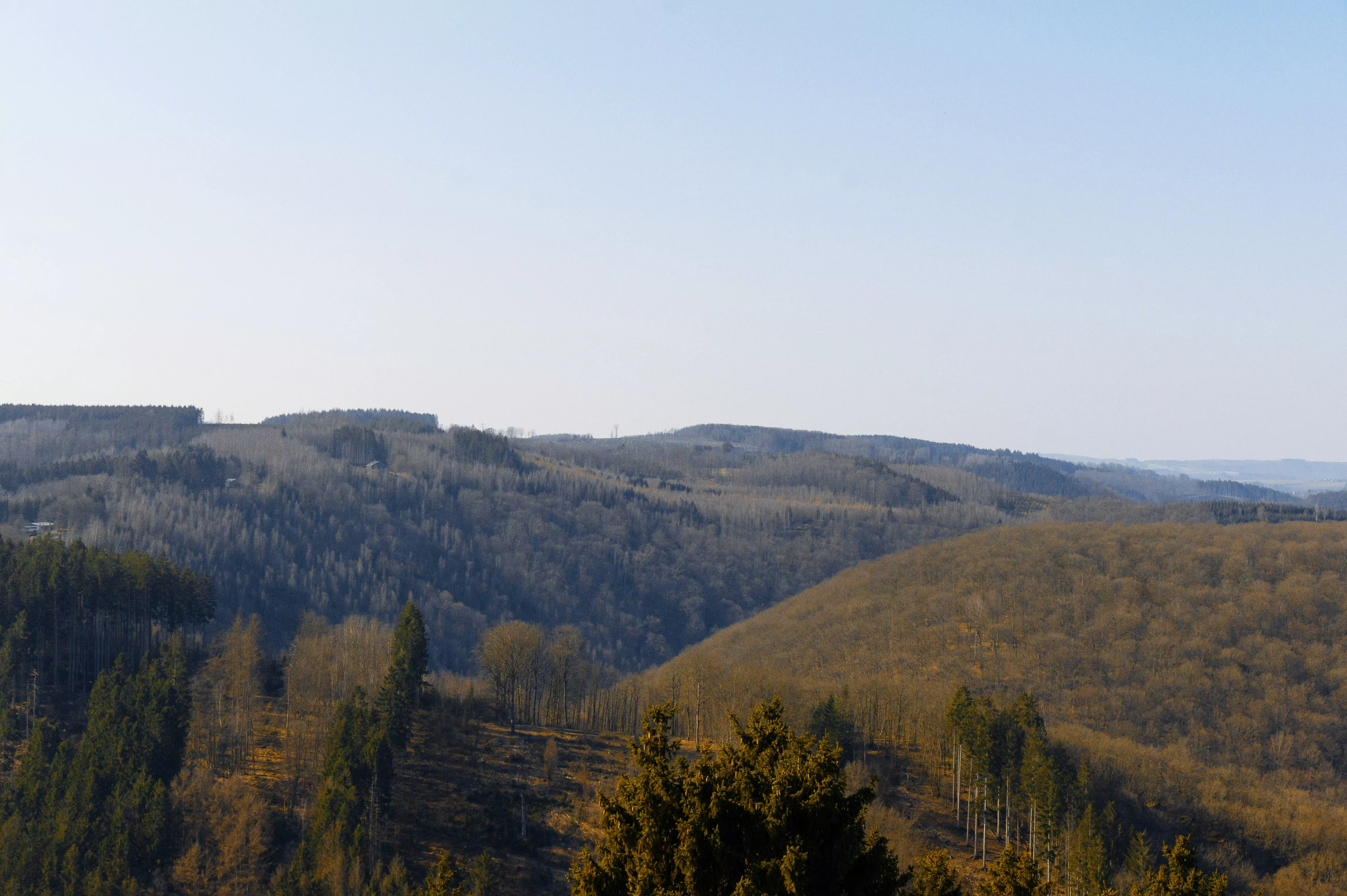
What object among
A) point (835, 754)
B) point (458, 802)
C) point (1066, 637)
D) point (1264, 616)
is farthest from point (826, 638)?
point (835, 754)

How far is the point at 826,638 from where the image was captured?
15375cm

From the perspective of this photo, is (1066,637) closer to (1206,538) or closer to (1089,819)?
(1206,538)

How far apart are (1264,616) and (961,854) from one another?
81.6m

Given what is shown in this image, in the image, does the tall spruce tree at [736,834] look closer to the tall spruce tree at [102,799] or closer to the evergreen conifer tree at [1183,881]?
the evergreen conifer tree at [1183,881]

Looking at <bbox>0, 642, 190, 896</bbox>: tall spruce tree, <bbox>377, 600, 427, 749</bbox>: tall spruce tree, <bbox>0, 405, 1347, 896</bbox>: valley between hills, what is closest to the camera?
<bbox>0, 642, 190, 896</bbox>: tall spruce tree

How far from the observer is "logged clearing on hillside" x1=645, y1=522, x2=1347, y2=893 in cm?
9119

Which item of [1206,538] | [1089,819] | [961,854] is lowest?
[961,854]

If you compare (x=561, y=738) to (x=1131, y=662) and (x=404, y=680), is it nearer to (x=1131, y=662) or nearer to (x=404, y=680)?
(x=404, y=680)

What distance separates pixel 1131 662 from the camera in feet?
427

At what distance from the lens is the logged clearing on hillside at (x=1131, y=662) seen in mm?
91188

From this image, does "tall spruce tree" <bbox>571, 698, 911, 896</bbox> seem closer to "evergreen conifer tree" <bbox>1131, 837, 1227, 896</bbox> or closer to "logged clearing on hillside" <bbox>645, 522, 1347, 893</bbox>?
"evergreen conifer tree" <bbox>1131, 837, 1227, 896</bbox>

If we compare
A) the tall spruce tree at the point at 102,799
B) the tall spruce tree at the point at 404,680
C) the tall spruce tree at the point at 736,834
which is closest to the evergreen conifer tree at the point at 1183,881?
the tall spruce tree at the point at 736,834

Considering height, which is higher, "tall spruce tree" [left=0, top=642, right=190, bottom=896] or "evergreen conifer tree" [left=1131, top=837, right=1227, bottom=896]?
"evergreen conifer tree" [left=1131, top=837, right=1227, bottom=896]

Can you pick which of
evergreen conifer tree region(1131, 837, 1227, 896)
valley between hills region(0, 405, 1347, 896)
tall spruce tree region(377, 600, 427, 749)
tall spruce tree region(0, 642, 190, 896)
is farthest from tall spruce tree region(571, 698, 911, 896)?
tall spruce tree region(377, 600, 427, 749)
